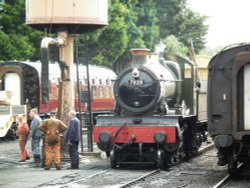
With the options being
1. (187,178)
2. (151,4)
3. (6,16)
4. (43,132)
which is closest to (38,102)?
(6,16)

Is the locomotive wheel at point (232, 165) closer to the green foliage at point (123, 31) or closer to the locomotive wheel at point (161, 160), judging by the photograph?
the locomotive wheel at point (161, 160)

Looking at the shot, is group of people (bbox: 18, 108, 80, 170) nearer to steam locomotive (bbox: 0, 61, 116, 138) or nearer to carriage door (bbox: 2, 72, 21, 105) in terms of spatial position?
steam locomotive (bbox: 0, 61, 116, 138)

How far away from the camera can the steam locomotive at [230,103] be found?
15.0 m

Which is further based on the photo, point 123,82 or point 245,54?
point 123,82

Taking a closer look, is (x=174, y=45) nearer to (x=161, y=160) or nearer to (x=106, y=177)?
(x=161, y=160)

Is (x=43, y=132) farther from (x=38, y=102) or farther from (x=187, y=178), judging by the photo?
(x=38, y=102)

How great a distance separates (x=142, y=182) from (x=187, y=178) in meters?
1.22

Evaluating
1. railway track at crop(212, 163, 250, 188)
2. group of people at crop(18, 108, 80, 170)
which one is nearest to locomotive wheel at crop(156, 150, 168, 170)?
railway track at crop(212, 163, 250, 188)

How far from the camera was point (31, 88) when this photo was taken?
2889 centimetres

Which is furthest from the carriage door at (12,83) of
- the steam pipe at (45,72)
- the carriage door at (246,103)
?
the carriage door at (246,103)

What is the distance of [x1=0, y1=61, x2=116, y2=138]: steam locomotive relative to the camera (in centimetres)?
2167

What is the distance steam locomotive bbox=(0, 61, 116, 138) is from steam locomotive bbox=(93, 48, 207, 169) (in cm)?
363

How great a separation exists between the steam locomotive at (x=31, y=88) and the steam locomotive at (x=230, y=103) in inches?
270

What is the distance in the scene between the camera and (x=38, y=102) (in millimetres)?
28812
